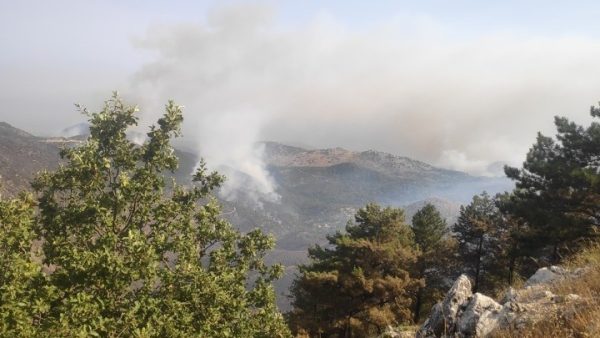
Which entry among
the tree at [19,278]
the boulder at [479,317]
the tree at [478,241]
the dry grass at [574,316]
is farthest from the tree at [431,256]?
the tree at [19,278]

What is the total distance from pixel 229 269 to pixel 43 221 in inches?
280

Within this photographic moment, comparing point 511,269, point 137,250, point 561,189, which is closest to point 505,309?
point 137,250

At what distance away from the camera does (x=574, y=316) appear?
847cm

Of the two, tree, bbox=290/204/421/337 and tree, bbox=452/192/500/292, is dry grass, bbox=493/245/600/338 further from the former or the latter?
tree, bbox=452/192/500/292

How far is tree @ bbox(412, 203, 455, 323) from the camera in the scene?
1944 inches

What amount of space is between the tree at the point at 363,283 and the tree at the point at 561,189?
11.4m

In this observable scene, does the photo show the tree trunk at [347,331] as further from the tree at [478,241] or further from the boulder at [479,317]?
the boulder at [479,317]

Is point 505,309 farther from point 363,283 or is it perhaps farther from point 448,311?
point 363,283

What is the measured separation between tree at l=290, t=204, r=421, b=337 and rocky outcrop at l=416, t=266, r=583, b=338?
86.2 feet

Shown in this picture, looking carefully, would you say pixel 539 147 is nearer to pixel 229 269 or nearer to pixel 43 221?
pixel 229 269

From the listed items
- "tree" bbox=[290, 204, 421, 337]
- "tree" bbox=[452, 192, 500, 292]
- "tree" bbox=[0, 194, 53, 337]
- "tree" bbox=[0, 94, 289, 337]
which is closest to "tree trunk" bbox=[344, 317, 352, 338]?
"tree" bbox=[290, 204, 421, 337]

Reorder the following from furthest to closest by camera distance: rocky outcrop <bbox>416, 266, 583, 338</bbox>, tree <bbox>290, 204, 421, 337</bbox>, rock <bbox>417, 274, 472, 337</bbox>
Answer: tree <bbox>290, 204, 421, 337</bbox>
rock <bbox>417, 274, 472, 337</bbox>
rocky outcrop <bbox>416, 266, 583, 338</bbox>

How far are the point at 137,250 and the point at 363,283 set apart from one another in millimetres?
29889

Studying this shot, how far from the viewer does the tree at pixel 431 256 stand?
49.4 metres
